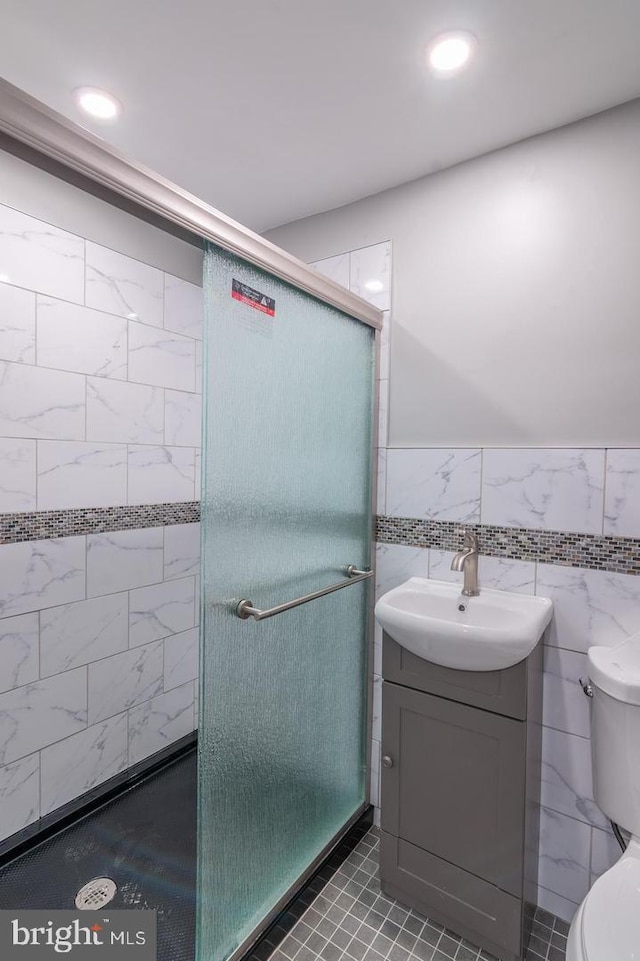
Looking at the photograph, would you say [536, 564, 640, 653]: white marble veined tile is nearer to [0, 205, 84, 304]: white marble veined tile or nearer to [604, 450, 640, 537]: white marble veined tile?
[604, 450, 640, 537]: white marble veined tile

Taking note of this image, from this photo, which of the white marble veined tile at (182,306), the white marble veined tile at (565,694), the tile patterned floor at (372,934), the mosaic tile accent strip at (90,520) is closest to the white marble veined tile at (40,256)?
the white marble veined tile at (182,306)

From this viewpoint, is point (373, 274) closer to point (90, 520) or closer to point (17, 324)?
point (17, 324)

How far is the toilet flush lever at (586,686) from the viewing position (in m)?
1.43

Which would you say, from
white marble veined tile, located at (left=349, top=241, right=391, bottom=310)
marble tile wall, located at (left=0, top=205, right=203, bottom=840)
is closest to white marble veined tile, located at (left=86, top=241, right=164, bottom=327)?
marble tile wall, located at (left=0, top=205, right=203, bottom=840)

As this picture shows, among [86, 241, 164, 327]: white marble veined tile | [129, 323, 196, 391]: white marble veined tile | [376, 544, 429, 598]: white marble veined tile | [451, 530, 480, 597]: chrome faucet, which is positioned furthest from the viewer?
[129, 323, 196, 391]: white marble veined tile

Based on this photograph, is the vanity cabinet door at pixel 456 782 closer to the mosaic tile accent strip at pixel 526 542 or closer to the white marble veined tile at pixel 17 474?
the mosaic tile accent strip at pixel 526 542

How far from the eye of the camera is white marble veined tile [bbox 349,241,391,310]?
1927 mm

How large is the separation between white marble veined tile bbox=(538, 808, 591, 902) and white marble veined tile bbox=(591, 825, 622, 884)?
0.05 feet

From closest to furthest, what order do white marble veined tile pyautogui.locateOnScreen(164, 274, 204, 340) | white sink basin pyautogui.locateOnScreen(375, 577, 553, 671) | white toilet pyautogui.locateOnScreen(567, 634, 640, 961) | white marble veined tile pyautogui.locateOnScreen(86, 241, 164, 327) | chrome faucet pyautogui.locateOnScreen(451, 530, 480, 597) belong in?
white toilet pyautogui.locateOnScreen(567, 634, 640, 961), white sink basin pyautogui.locateOnScreen(375, 577, 553, 671), chrome faucet pyautogui.locateOnScreen(451, 530, 480, 597), white marble veined tile pyautogui.locateOnScreen(86, 241, 164, 327), white marble veined tile pyautogui.locateOnScreen(164, 274, 204, 340)

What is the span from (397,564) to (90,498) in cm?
125

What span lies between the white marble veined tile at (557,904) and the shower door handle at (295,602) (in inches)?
45.2

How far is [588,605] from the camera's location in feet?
4.97

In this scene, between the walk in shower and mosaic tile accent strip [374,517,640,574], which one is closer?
the walk in shower

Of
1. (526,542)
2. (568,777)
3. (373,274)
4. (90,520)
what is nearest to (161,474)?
(90,520)
